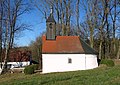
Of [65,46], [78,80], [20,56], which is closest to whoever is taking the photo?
[78,80]

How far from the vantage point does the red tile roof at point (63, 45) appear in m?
39.2

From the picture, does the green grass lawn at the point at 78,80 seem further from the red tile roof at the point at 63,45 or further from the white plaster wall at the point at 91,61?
the white plaster wall at the point at 91,61

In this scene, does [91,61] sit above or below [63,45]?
below

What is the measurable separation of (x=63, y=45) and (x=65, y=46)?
0.43 meters

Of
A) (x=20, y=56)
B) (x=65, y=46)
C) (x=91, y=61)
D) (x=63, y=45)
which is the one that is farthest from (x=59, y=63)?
(x=20, y=56)

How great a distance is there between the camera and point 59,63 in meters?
38.5

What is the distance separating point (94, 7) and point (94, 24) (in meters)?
3.15

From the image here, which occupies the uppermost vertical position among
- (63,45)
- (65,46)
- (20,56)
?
(63,45)

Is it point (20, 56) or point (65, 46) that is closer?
point (65, 46)

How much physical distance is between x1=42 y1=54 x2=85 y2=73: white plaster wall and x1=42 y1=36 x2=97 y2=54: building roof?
2.01ft

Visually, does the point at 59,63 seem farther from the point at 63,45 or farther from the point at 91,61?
the point at 91,61

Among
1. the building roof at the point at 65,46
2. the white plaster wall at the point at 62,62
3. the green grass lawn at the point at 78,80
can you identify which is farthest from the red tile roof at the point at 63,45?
the green grass lawn at the point at 78,80

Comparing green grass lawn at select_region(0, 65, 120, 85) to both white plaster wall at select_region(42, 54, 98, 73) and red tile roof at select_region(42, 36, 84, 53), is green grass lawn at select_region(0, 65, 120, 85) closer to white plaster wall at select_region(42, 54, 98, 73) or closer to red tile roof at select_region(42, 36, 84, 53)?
white plaster wall at select_region(42, 54, 98, 73)

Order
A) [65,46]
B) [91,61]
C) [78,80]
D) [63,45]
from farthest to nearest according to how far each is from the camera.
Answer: [63,45], [91,61], [65,46], [78,80]
